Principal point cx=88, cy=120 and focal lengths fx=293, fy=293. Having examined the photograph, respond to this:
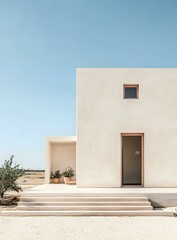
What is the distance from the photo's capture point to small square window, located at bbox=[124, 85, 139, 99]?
12625mm

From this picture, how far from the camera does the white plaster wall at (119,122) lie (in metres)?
12.1

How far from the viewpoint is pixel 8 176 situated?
11.7 meters

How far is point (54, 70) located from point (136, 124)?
5908mm

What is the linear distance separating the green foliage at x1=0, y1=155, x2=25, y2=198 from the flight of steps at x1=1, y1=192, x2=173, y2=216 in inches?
66.0

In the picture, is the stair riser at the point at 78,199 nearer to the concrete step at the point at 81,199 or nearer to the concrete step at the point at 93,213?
the concrete step at the point at 81,199

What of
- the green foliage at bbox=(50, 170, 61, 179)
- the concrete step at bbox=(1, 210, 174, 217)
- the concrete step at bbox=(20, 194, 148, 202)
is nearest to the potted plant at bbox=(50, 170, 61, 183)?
the green foliage at bbox=(50, 170, 61, 179)

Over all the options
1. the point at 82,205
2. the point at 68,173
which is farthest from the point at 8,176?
the point at 68,173

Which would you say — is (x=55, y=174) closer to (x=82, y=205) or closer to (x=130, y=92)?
(x=82, y=205)
